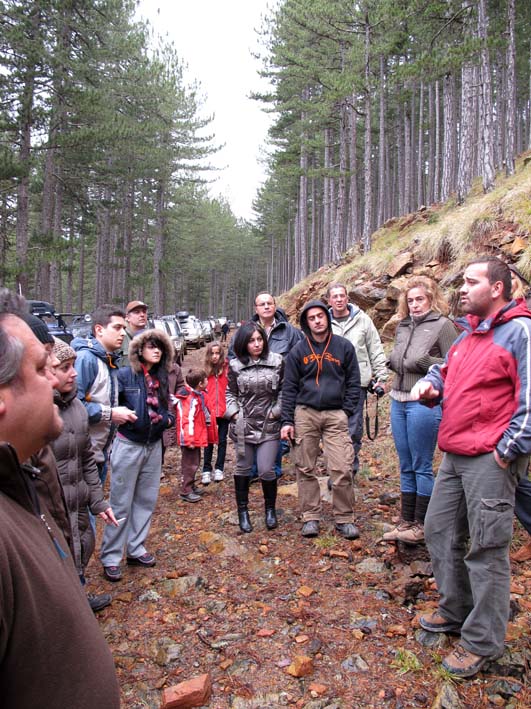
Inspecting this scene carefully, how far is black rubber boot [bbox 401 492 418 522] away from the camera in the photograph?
4195mm

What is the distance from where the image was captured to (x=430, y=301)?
4.17m

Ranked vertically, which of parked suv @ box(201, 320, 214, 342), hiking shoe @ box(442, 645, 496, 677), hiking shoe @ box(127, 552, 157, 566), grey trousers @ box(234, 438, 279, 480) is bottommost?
hiking shoe @ box(127, 552, 157, 566)

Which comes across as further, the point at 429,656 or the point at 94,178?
the point at 94,178

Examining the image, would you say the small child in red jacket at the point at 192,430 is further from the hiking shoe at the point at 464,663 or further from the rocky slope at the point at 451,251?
the rocky slope at the point at 451,251

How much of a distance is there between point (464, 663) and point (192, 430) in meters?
4.01

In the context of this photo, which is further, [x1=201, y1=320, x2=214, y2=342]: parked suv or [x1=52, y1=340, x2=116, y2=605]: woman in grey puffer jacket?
[x1=201, y1=320, x2=214, y2=342]: parked suv

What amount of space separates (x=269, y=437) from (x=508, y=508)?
2522 millimetres

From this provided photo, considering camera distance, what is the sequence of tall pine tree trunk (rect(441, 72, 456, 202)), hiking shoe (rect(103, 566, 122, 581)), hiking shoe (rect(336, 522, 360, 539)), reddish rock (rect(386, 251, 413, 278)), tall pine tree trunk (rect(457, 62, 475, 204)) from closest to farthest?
1. hiking shoe (rect(103, 566, 122, 581))
2. hiking shoe (rect(336, 522, 360, 539))
3. reddish rock (rect(386, 251, 413, 278))
4. tall pine tree trunk (rect(457, 62, 475, 204))
5. tall pine tree trunk (rect(441, 72, 456, 202))

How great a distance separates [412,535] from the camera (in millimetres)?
3988

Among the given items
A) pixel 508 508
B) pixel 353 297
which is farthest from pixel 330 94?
pixel 508 508

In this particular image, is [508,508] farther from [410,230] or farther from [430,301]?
[410,230]

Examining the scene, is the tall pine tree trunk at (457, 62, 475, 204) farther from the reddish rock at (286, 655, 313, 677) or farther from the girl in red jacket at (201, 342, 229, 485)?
the reddish rock at (286, 655, 313, 677)

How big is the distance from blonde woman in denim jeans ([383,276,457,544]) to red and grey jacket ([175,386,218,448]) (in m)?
2.67

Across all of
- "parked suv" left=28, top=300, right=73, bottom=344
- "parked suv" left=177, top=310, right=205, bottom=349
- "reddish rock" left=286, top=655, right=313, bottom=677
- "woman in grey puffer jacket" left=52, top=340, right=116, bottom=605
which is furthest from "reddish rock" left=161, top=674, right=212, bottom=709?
"parked suv" left=177, top=310, right=205, bottom=349
